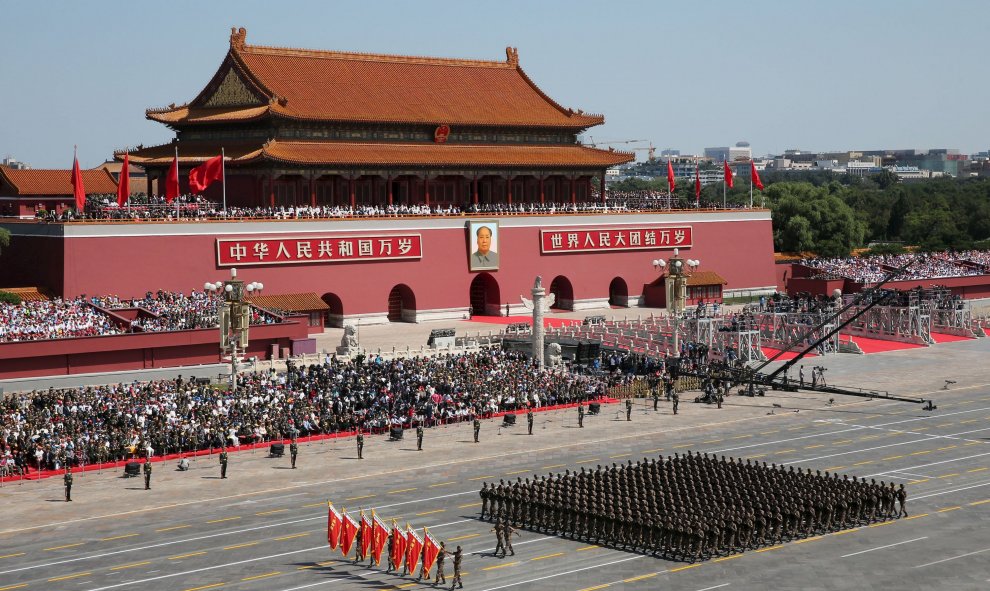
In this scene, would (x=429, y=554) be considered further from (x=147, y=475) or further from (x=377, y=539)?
(x=147, y=475)

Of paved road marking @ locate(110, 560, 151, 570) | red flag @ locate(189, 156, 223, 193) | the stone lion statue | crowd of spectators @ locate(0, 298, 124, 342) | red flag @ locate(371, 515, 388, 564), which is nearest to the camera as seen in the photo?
paved road marking @ locate(110, 560, 151, 570)

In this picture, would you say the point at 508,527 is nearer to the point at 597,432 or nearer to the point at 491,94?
the point at 597,432

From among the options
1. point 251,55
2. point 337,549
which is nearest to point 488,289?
point 251,55

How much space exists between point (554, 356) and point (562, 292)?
22776 millimetres

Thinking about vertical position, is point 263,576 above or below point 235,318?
below

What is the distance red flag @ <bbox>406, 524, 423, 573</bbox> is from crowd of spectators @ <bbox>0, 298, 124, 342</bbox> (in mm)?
29558

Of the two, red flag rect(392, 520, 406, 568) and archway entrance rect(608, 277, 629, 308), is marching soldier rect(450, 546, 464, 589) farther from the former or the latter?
archway entrance rect(608, 277, 629, 308)

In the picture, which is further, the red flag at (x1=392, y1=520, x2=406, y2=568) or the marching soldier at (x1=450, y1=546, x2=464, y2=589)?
the red flag at (x1=392, y1=520, x2=406, y2=568)

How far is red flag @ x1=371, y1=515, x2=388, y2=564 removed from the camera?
3231cm

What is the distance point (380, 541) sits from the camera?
32312 millimetres

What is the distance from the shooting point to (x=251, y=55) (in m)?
80.4

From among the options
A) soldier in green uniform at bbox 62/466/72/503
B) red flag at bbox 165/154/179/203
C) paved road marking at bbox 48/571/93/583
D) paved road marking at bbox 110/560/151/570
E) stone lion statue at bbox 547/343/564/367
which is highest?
red flag at bbox 165/154/179/203

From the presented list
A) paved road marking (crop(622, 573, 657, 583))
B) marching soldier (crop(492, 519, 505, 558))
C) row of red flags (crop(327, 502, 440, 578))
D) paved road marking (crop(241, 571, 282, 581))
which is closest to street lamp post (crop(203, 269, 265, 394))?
row of red flags (crop(327, 502, 440, 578))

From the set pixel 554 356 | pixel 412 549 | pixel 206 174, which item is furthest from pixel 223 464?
pixel 206 174
